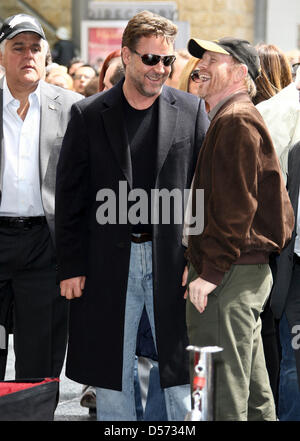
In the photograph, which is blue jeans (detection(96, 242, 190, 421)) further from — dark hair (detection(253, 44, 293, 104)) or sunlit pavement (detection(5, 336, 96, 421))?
dark hair (detection(253, 44, 293, 104))

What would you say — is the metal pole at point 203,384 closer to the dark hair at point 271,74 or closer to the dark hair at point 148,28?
the dark hair at point 148,28

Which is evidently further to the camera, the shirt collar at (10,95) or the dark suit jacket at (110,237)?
the shirt collar at (10,95)

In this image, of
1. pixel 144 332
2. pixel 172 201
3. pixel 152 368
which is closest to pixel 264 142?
pixel 172 201

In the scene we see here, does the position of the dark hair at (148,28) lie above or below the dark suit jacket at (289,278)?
above

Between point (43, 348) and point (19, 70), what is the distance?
1.41m

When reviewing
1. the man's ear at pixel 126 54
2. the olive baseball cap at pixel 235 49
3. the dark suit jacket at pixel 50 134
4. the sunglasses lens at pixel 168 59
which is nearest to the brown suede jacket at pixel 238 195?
the olive baseball cap at pixel 235 49

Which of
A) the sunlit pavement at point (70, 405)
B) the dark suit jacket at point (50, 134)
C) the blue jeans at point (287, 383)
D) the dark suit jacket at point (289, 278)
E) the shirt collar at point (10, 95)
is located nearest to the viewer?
the dark suit jacket at point (289, 278)

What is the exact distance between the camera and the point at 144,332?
4.14 metres

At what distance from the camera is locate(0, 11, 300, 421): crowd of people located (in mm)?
3502

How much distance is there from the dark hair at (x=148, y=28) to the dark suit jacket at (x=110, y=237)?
262 millimetres

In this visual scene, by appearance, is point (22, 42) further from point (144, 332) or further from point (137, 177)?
point (144, 332)

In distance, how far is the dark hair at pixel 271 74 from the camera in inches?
197

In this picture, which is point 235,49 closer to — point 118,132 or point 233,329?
point 118,132

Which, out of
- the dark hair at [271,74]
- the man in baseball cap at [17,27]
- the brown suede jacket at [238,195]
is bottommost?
the brown suede jacket at [238,195]
